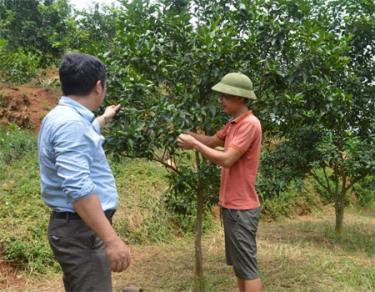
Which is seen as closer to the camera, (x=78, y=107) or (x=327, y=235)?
(x=78, y=107)

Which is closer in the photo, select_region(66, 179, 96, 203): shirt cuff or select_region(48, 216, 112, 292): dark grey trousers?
select_region(66, 179, 96, 203): shirt cuff

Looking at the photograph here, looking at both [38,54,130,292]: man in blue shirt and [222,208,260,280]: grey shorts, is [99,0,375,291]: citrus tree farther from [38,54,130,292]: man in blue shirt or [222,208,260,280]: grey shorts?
[38,54,130,292]: man in blue shirt

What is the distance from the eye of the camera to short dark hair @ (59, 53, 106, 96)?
2438 millimetres

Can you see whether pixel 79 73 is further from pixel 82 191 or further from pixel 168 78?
pixel 168 78

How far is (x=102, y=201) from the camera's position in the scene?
2518 mm

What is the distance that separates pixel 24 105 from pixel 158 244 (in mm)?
4397

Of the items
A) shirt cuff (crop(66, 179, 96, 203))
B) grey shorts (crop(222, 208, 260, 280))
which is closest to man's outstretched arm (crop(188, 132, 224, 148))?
grey shorts (crop(222, 208, 260, 280))

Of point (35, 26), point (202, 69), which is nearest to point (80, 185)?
point (202, 69)

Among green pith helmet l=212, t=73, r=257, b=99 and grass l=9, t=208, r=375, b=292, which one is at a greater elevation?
green pith helmet l=212, t=73, r=257, b=99

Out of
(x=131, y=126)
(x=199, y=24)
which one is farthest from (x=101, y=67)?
(x=199, y=24)

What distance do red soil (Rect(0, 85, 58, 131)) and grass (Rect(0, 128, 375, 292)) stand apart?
0.55 metres

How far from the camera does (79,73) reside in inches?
96.3

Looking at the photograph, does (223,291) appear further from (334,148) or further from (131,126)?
(334,148)

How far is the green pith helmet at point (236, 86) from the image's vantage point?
366cm
